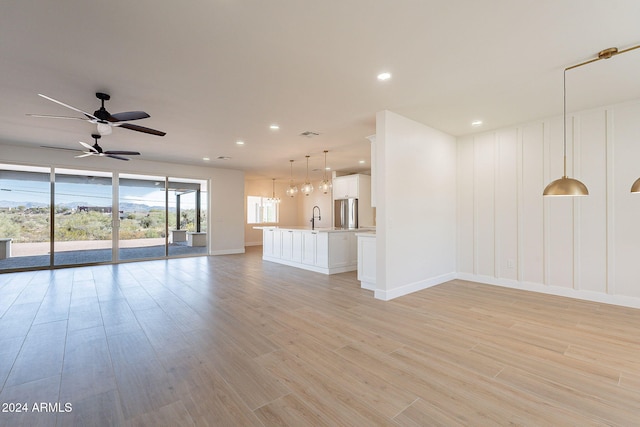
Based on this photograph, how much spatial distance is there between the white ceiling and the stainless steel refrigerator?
3.98m

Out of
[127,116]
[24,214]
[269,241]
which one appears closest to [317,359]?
[127,116]

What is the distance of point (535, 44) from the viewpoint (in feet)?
8.59

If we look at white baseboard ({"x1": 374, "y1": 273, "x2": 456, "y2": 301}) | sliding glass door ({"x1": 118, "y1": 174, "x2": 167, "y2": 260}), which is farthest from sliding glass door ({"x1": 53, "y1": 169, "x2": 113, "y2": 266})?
white baseboard ({"x1": 374, "y1": 273, "x2": 456, "y2": 301})

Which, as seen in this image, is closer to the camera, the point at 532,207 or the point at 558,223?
the point at 558,223

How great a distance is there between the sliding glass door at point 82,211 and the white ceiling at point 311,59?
259cm

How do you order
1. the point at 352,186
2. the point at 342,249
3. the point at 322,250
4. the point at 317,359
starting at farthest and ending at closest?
the point at 352,186 < the point at 342,249 < the point at 322,250 < the point at 317,359

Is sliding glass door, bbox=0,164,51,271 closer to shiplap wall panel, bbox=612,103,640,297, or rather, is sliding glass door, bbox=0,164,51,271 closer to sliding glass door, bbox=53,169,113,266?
sliding glass door, bbox=53,169,113,266

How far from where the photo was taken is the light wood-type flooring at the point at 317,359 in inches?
72.3

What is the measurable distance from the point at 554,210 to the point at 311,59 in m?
4.46

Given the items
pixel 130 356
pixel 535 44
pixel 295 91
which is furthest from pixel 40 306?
pixel 535 44

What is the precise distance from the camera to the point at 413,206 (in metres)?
4.74

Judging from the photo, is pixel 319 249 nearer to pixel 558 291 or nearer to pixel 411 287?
pixel 411 287

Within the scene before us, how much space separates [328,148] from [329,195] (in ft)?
17.8

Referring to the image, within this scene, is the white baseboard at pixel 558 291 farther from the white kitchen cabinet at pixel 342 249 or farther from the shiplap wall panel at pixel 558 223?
the white kitchen cabinet at pixel 342 249
